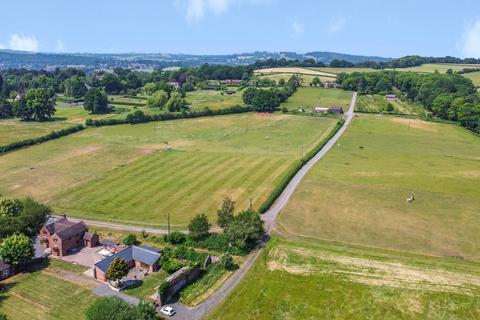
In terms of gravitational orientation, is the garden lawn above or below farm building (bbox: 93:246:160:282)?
below

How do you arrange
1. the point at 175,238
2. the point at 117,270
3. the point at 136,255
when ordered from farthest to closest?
the point at 175,238
the point at 136,255
the point at 117,270

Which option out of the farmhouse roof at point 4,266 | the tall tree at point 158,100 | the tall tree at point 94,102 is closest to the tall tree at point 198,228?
the farmhouse roof at point 4,266

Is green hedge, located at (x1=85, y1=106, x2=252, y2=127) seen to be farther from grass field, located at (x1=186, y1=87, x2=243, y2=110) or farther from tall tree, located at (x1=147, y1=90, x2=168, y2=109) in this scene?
tall tree, located at (x1=147, y1=90, x2=168, y2=109)

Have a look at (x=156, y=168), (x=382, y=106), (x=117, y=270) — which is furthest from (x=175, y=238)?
(x=382, y=106)

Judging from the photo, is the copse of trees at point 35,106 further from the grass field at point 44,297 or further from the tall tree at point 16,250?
the grass field at point 44,297

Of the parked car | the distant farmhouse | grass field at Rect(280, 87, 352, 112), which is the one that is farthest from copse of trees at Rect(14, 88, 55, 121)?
the parked car

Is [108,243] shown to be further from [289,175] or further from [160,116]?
[160,116]
